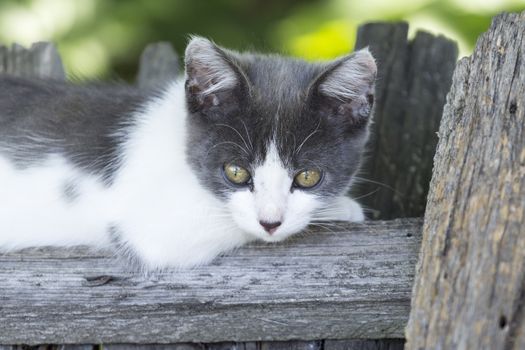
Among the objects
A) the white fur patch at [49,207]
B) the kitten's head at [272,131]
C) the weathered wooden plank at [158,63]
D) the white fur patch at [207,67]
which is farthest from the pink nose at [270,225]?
the weathered wooden plank at [158,63]

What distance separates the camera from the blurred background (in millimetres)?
3748

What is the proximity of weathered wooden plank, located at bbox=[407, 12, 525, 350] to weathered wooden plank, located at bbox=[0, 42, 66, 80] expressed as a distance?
76.3 inches

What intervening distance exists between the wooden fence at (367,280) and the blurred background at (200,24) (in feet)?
5.73

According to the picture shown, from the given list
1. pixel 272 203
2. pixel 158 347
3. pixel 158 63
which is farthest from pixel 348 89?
pixel 158 63

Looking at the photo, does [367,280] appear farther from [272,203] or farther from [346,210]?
[346,210]

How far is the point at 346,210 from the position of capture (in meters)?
2.51

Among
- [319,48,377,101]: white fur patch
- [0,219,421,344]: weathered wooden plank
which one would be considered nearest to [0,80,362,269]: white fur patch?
[0,219,421,344]: weathered wooden plank

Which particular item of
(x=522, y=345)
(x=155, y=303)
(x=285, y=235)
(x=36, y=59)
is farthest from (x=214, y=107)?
(x=36, y=59)

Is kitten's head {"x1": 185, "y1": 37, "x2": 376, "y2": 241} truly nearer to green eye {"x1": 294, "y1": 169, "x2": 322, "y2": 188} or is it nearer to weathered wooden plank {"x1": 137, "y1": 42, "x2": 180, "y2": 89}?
green eye {"x1": 294, "y1": 169, "x2": 322, "y2": 188}

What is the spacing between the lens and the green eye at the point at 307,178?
7.52 ft

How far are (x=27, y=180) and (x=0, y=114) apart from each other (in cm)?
26

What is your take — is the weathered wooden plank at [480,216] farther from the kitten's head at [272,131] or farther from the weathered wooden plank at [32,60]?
the weathered wooden plank at [32,60]

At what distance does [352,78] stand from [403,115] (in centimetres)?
101

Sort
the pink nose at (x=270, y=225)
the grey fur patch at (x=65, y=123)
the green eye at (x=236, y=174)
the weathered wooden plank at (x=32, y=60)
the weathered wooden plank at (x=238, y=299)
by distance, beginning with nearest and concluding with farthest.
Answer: the weathered wooden plank at (x=238, y=299)
the pink nose at (x=270, y=225)
the green eye at (x=236, y=174)
the grey fur patch at (x=65, y=123)
the weathered wooden plank at (x=32, y=60)
